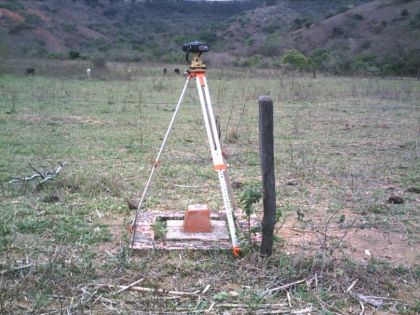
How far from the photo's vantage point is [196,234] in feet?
12.7

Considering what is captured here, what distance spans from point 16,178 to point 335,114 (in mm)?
7909

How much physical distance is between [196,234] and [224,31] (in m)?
50.6

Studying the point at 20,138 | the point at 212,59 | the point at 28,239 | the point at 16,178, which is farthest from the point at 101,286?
the point at 212,59

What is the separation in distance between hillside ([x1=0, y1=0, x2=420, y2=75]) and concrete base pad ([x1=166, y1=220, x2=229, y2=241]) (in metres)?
19.4

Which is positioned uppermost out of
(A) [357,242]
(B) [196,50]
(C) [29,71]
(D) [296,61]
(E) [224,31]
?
(E) [224,31]

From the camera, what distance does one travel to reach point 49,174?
529 cm

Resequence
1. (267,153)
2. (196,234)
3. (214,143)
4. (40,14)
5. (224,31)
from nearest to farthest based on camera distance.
Answer: (267,153) → (214,143) → (196,234) → (40,14) → (224,31)

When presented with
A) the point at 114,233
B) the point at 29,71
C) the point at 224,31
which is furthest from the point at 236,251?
the point at 224,31

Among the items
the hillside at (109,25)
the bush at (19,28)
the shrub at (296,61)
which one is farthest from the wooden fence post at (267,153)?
the bush at (19,28)

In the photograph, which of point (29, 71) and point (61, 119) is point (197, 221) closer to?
point (61, 119)

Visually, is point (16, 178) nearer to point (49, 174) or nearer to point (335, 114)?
point (49, 174)

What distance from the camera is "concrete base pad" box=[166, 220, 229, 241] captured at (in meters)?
3.80

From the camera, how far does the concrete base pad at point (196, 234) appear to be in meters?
3.80

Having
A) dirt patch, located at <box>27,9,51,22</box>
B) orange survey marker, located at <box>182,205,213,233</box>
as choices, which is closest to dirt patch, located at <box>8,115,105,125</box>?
orange survey marker, located at <box>182,205,213,233</box>
